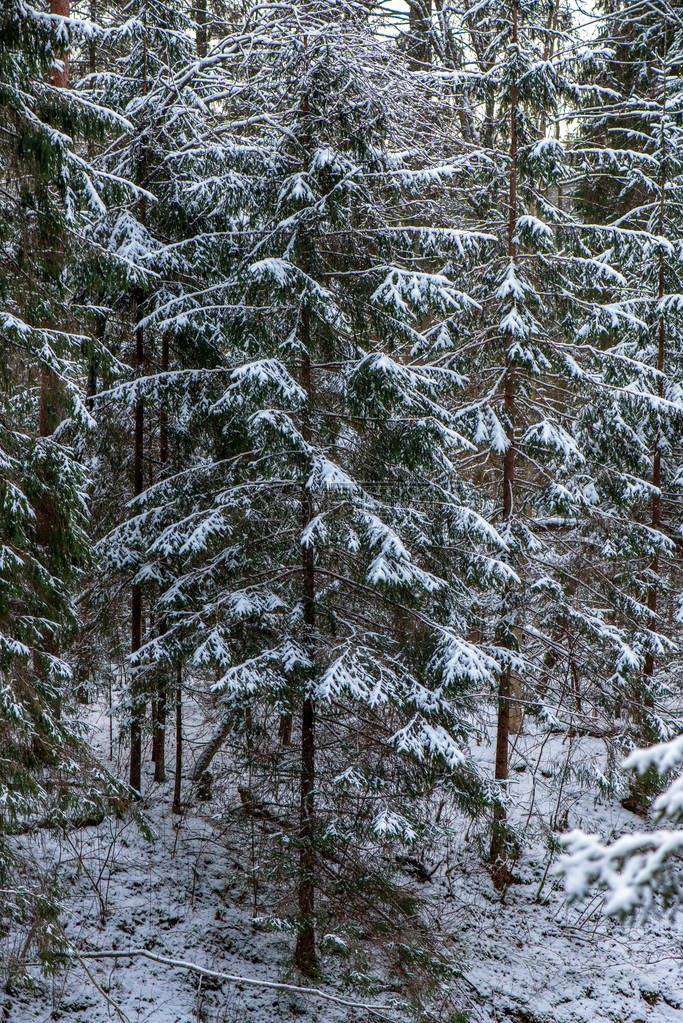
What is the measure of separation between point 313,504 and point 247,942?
550 cm

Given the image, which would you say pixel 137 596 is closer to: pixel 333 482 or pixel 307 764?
pixel 307 764

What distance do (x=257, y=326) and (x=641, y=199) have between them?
9.92 m

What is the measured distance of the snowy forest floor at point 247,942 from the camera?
7.89 metres

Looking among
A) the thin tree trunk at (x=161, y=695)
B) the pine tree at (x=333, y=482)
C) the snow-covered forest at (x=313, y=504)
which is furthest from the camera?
the thin tree trunk at (x=161, y=695)

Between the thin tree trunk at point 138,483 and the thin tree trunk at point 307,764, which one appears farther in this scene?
the thin tree trunk at point 138,483

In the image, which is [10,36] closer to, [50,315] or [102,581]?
[50,315]

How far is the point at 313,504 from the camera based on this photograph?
845 cm

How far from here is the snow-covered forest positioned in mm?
7023

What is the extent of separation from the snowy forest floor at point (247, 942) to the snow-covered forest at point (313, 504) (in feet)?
0.18

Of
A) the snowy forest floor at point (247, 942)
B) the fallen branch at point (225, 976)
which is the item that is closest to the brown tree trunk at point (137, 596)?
the snowy forest floor at point (247, 942)

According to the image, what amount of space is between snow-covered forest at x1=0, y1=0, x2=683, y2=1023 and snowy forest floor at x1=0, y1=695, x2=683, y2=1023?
5 cm

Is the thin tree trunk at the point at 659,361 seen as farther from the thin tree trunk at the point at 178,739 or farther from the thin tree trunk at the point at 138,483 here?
the thin tree trunk at the point at 138,483

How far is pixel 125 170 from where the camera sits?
34.4 ft

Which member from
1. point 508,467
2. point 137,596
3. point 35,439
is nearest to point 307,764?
point 137,596
